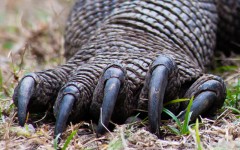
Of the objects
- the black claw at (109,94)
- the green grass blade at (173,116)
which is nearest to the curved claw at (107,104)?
the black claw at (109,94)

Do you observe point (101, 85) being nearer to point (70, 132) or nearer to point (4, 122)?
point (70, 132)

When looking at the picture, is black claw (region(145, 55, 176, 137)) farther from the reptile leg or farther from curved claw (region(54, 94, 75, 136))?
curved claw (region(54, 94, 75, 136))

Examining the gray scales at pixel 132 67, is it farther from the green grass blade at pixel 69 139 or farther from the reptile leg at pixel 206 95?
the green grass blade at pixel 69 139

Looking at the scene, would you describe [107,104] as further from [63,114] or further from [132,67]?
[132,67]

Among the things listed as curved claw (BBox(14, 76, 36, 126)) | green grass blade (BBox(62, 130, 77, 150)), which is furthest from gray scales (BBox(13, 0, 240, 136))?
green grass blade (BBox(62, 130, 77, 150))

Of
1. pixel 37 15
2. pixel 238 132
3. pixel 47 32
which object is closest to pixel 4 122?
pixel 238 132

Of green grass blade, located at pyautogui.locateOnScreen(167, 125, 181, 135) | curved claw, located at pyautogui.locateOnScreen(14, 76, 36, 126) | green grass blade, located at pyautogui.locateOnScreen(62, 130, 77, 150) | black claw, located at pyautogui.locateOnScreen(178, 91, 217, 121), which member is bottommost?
green grass blade, located at pyautogui.locateOnScreen(167, 125, 181, 135)

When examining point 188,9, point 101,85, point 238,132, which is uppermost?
point 188,9

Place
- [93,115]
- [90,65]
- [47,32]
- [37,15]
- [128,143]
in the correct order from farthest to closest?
[37,15]
[47,32]
[90,65]
[93,115]
[128,143]
